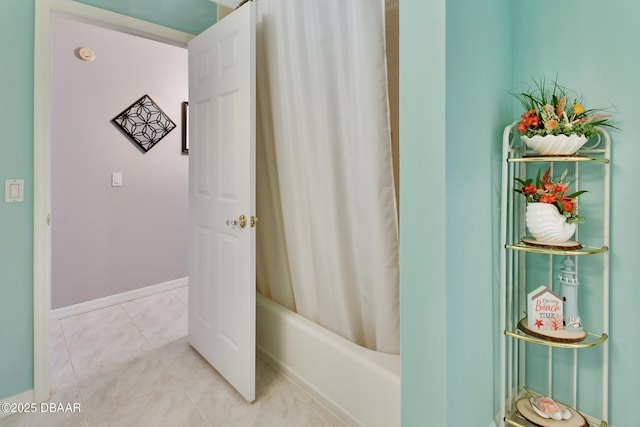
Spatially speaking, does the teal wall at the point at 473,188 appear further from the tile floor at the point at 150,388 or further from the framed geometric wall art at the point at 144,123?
the framed geometric wall art at the point at 144,123

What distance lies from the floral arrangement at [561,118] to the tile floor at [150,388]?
61.1 inches

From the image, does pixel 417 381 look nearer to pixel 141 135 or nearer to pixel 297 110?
pixel 297 110

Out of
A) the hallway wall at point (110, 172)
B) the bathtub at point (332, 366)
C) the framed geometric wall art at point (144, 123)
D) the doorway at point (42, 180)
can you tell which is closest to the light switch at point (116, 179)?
the hallway wall at point (110, 172)

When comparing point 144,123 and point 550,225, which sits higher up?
point 144,123

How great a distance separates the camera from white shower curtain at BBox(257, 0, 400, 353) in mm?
1482

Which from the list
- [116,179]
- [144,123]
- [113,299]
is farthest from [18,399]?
[144,123]

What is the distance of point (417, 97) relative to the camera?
3.63 feet

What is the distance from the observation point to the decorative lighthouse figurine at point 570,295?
51.7 inches

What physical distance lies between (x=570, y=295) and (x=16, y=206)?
253 cm

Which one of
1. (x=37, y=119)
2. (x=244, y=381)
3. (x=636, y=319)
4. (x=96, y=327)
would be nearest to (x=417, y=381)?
(x=636, y=319)

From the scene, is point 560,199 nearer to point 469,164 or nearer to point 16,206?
point 469,164

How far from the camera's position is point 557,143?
1.26 meters

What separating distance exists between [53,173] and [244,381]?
234 centimetres

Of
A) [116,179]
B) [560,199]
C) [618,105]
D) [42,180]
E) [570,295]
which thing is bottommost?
[570,295]
